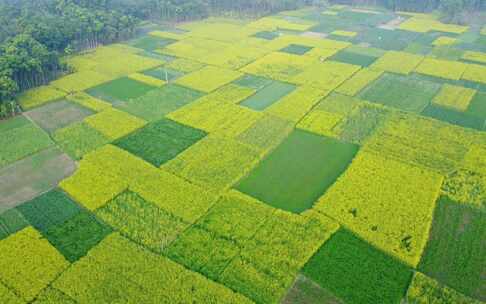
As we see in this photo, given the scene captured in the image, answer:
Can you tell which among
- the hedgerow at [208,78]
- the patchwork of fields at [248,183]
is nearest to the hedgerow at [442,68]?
the patchwork of fields at [248,183]

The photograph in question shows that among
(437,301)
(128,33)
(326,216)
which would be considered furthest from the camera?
(128,33)

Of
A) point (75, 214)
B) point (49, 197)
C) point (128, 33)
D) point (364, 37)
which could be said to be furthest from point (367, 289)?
point (128, 33)

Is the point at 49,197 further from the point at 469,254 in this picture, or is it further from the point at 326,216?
the point at 469,254

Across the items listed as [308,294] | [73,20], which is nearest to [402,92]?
[308,294]

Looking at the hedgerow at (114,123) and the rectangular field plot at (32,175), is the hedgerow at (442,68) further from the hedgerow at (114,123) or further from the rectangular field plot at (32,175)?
the rectangular field plot at (32,175)

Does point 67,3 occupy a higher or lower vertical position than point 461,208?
higher

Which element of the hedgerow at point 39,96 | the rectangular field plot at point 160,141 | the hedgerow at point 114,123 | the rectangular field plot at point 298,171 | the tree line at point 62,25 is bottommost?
the rectangular field plot at point 298,171

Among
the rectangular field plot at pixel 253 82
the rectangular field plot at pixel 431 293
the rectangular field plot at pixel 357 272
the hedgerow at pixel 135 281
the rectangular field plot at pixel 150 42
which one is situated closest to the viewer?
the rectangular field plot at pixel 431 293
